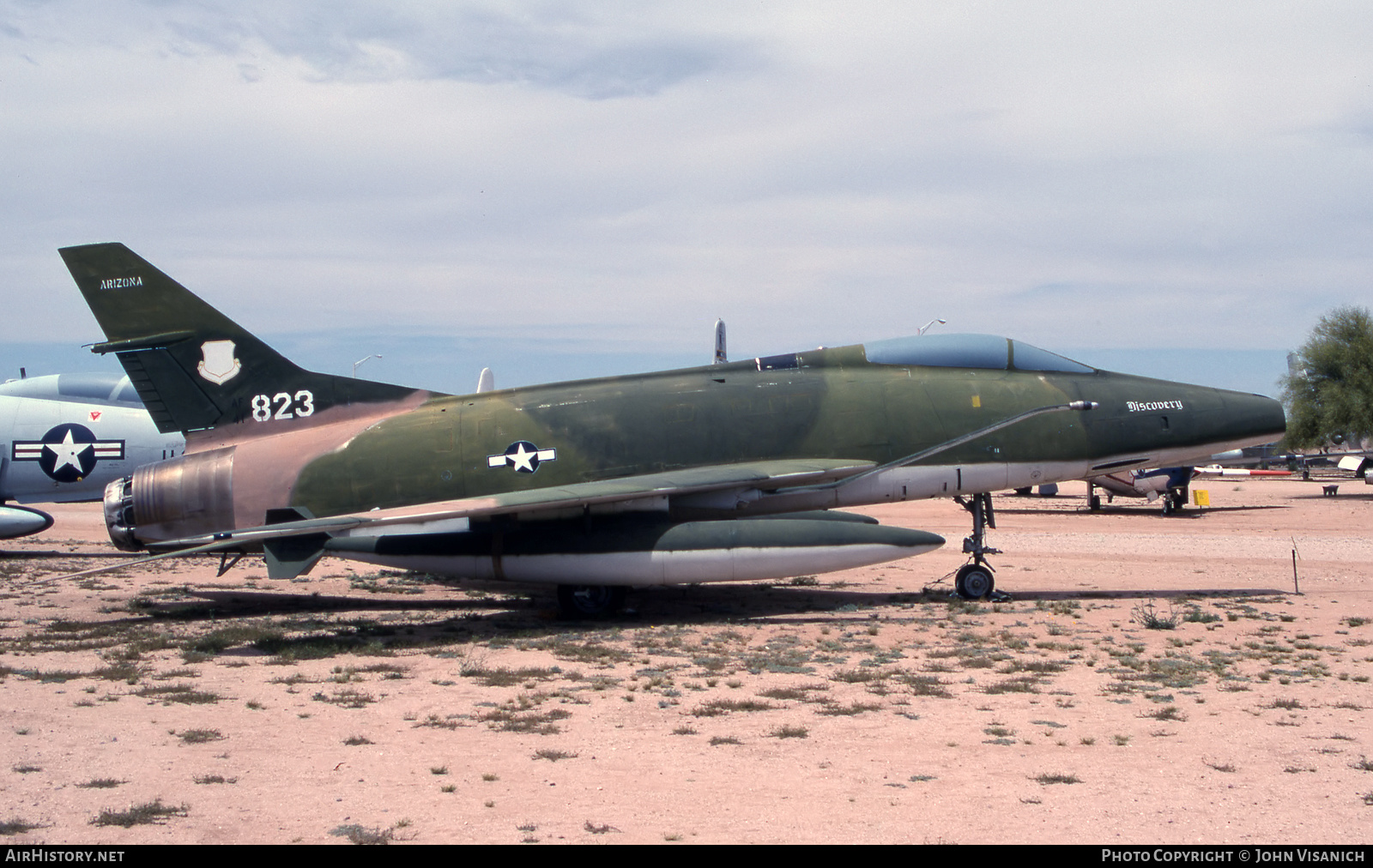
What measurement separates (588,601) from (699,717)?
6.22 meters

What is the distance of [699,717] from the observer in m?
8.74

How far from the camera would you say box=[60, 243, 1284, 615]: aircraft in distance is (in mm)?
14352

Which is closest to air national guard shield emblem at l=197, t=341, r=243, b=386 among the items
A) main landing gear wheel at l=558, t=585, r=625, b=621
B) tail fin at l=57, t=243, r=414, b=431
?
tail fin at l=57, t=243, r=414, b=431

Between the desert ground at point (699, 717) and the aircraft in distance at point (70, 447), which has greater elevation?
the aircraft in distance at point (70, 447)

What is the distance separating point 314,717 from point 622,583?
5.97 m

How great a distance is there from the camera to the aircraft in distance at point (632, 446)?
14.4 meters

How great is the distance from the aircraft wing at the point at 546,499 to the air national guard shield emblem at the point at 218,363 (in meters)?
2.63

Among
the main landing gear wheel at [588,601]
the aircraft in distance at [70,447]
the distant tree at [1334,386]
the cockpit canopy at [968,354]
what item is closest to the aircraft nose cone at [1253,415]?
the cockpit canopy at [968,354]

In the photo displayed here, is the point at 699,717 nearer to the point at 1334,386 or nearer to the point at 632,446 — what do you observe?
the point at 632,446

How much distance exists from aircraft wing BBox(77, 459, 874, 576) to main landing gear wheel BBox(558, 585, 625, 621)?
124 centimetres

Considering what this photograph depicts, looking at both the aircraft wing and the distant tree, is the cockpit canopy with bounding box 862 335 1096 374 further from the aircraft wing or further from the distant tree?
the distant tree

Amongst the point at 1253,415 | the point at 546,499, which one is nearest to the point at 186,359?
the point at 546,499

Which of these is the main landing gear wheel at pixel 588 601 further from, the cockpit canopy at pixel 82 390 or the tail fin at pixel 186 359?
the cockpit canopy at pixel 82 390

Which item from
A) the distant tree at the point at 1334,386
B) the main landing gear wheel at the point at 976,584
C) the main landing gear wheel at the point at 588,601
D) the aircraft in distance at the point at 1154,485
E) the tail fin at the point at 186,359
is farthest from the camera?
the distant tree at the point at 1334,386
